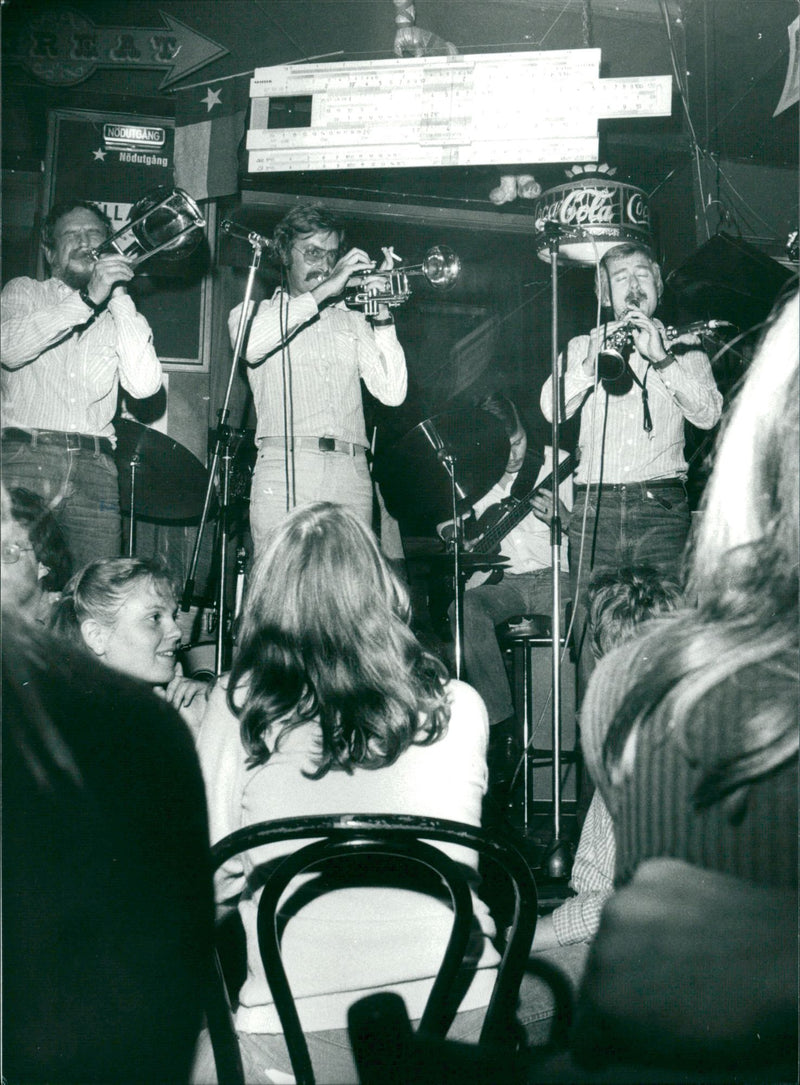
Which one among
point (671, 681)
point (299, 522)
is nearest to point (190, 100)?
point (299, 522)

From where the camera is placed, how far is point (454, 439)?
4.05 meters

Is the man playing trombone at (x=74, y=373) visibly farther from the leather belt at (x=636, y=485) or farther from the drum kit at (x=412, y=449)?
the leather belt at (x=636, y=485)

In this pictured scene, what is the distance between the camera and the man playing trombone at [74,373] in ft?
10.6

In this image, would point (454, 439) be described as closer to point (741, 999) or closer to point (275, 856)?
point (275, 856)

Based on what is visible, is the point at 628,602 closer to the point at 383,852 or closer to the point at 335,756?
the point at 335,756

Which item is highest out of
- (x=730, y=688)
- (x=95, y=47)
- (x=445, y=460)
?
(x=95, y=47)

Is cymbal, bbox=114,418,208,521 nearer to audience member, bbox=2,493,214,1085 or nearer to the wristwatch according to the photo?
the wristwatch

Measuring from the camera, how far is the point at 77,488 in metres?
3.26

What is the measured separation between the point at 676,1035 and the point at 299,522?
115cm

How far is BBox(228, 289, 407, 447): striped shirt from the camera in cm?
357

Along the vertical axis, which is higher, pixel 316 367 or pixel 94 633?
pixel 316 367

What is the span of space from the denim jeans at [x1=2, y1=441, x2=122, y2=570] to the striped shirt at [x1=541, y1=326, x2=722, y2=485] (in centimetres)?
165

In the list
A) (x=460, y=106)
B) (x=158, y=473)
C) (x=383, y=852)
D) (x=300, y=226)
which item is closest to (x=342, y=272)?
(x=300, y=226)

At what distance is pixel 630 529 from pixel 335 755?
2.32m
